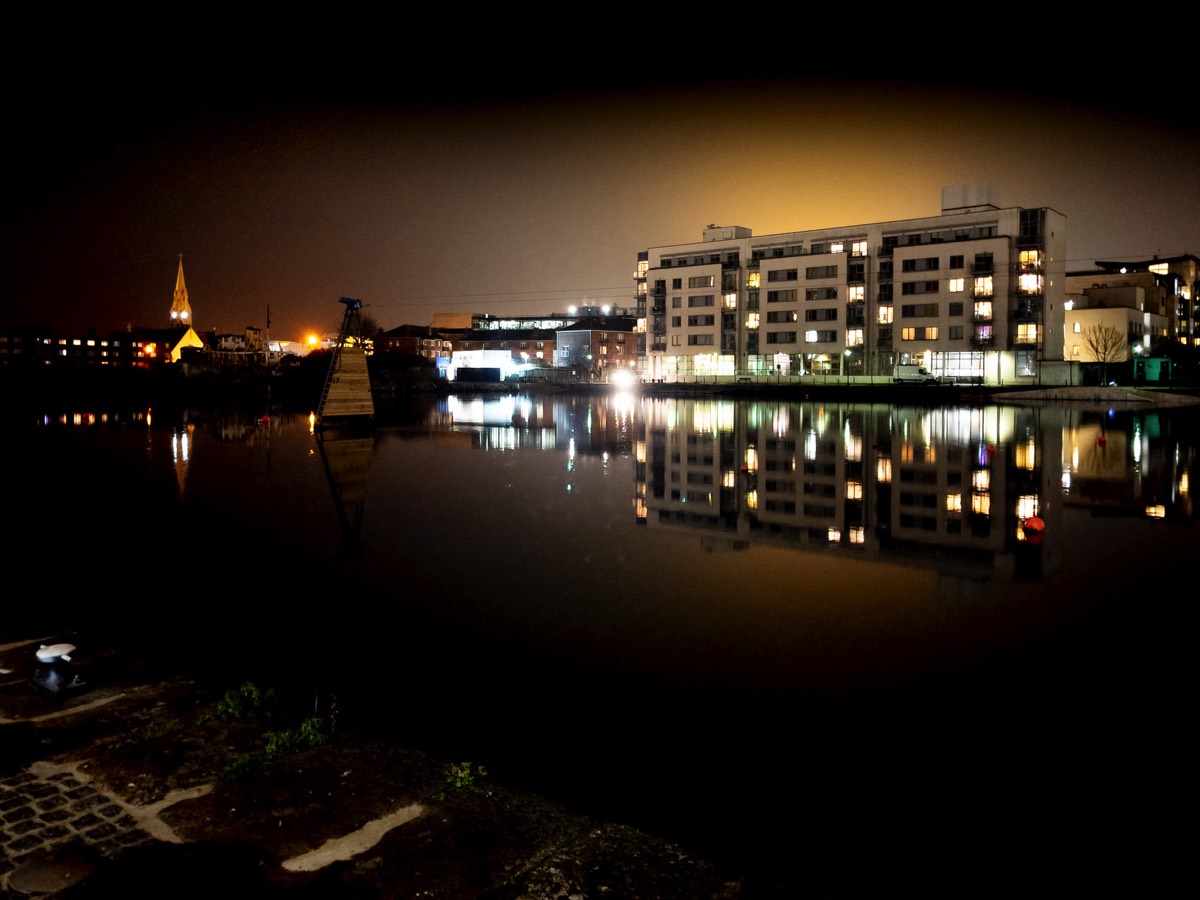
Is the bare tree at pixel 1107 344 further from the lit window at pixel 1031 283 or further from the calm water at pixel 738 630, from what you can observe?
the calm water at pixel 738 630

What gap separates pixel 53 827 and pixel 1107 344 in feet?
339

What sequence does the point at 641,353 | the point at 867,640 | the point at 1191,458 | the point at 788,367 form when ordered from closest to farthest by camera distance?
the point at 867,640 < the point at 1191,458 < the point at 788,367 < the point at 641,353

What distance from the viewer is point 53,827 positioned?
192 inches

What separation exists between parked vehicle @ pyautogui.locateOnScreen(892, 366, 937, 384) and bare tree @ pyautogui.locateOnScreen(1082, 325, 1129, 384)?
18796 millimetres

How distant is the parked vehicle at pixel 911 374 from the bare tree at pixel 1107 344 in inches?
740

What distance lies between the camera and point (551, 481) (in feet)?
76.0

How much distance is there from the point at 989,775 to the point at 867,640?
2.93 m

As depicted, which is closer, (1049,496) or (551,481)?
(1049,496)

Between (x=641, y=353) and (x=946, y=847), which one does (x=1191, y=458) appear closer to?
(x=946, y=847)

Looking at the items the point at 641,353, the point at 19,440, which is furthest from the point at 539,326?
the point at 19,440

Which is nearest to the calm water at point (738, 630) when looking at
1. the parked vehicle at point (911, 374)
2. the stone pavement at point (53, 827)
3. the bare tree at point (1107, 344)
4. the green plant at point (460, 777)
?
the green plant at point (460, 777)

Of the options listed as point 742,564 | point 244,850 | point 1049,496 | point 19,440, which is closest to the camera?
point 244,850

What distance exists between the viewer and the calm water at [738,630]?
19.0 ft

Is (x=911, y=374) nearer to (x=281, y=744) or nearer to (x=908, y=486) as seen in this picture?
(x=908, y=486)
